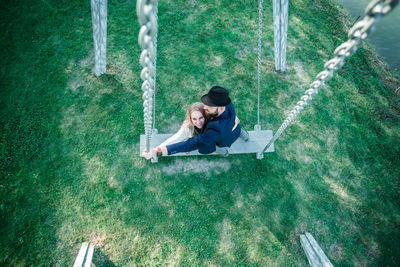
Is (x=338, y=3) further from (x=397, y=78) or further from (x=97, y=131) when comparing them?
(x=97, y=131)

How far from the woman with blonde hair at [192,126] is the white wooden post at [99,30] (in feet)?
8.00

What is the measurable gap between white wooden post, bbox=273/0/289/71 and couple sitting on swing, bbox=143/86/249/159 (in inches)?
95.4

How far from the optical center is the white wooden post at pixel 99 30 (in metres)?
3.75

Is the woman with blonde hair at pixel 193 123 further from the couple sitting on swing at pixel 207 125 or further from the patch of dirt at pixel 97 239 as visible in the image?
the patch of dirt at pixel 97 239

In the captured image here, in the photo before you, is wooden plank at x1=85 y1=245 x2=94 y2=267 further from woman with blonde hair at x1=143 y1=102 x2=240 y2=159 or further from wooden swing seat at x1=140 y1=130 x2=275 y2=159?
woman with blonde hair at x1=143 y1=102 x2=240 y2=159

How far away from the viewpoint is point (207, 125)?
300cm

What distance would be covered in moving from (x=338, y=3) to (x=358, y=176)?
561 centimetres

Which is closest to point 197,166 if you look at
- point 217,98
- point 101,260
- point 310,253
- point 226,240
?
point 226,240

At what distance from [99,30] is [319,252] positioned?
217 inches

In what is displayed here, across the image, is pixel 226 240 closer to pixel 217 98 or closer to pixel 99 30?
pixel 217 98

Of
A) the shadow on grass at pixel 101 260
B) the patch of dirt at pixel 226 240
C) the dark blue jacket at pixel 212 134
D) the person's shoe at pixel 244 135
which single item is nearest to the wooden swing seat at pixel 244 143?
the person's shoe at pixel 244 135

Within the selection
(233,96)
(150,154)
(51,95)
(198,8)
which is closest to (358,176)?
(233,96)

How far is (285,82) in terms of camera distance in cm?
524

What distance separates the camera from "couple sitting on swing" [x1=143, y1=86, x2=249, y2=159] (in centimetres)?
286
